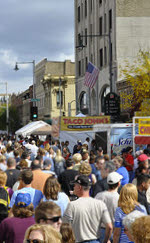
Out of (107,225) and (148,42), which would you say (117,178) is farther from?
(148,42)

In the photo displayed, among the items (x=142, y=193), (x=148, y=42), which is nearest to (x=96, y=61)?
(x=148, y=42)

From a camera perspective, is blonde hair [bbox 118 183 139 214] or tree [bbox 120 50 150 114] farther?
tree [bbox 120 50 150 114]

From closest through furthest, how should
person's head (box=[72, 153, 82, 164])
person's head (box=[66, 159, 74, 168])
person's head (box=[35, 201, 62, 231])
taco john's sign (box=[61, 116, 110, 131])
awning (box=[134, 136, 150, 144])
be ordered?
person's head (box=[35, 201, 62, 231]) < person's head (box=[66, 159, 74, 168]) < person's head (box=[72, 153, 82, 164]) < awning (box=[134, 136, 150, 144]) < taco john's sign (box=[61, 116, 110, 131])

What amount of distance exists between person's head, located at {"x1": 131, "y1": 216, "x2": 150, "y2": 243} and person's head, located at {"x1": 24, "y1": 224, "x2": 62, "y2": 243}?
549 mm

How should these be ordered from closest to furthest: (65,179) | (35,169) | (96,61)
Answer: (35,169) → (65,179) → (96,61)

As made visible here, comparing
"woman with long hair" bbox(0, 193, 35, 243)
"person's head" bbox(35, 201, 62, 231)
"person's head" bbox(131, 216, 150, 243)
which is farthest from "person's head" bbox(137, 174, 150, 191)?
"person's head" bbox(131, 216, 150, 243)

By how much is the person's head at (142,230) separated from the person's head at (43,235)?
1.80ft

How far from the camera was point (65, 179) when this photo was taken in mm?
9750

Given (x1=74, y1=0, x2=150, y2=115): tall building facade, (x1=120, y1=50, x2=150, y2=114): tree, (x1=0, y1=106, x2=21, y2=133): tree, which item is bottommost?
(x1=0, y1=106, x2=21, y2=133): tree

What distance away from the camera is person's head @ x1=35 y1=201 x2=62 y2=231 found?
14.6 ft

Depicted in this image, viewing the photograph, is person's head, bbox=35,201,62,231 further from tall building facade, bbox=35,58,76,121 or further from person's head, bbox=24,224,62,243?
tall building facade, bbox=35,58,76,121

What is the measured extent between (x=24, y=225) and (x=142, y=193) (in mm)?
2570

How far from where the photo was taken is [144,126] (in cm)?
1912

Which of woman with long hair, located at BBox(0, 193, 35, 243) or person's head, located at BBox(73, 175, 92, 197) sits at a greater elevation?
person's head, located at BBox(73, 175, 92, 197)
